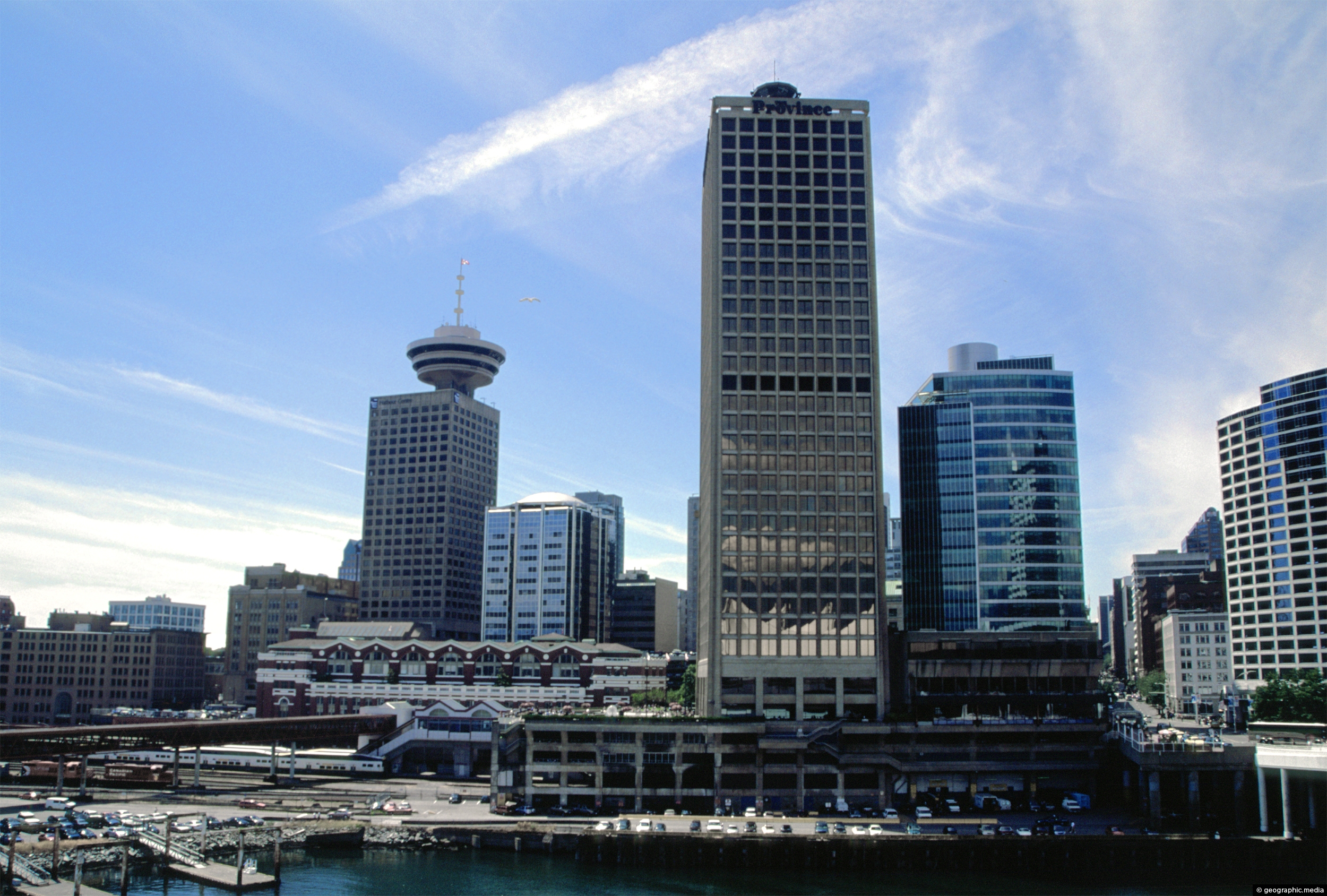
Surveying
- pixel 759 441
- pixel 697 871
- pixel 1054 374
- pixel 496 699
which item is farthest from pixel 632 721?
pixel 1054 374

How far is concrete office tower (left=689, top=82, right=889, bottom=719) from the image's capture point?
511ft

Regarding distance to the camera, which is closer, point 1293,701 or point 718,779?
point 718,779

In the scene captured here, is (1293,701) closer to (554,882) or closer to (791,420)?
(791,420)

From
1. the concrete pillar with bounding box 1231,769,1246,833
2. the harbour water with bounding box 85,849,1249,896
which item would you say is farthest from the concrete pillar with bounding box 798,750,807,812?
the concrete pillar with bounding box 1231,769,1246,833

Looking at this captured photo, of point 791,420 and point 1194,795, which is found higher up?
point 791,420

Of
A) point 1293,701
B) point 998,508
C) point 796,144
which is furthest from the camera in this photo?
point 998,508

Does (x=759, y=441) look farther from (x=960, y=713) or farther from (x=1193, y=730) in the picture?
(x=1193, y=730)

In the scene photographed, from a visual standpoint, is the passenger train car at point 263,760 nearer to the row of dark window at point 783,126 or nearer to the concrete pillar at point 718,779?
the concrete pillar at point 718,779

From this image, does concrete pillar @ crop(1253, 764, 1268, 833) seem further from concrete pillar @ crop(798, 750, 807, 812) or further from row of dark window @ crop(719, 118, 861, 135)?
row of dark window @ crop(719, 118, 861, 135)

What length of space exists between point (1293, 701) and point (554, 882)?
134129 millimetres

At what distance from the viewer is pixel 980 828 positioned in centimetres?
12019

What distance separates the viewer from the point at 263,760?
172 m

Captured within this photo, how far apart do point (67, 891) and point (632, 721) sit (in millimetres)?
69106

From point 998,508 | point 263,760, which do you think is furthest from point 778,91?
point 263,760
